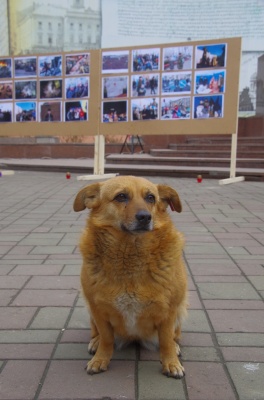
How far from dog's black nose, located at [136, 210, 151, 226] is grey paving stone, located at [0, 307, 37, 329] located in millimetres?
1148

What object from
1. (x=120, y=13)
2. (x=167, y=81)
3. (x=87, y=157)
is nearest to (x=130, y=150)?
(x=87, y=157)

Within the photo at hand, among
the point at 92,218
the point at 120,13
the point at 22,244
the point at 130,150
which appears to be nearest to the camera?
the point at 92,218

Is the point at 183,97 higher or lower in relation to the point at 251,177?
higher

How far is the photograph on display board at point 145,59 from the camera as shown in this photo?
392 inches

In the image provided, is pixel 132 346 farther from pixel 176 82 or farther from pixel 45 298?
pixel 176 82

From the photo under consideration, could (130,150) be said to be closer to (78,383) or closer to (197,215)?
(197,215)

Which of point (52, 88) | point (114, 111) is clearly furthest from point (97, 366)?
A: point (52, 88)

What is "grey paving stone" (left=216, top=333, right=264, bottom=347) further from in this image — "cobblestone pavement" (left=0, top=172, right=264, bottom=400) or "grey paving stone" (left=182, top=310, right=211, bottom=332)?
"grey paving stone" (left=182, top=310, right=211, bottom=332)

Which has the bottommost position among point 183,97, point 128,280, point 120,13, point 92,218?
point 128,280

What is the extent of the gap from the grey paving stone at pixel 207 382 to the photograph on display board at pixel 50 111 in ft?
31.6

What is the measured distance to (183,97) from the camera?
984 cm

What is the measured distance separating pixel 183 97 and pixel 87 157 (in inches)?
313

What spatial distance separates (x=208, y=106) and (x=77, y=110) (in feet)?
11.3

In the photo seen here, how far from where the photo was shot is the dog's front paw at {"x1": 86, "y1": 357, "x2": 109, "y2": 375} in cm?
205
